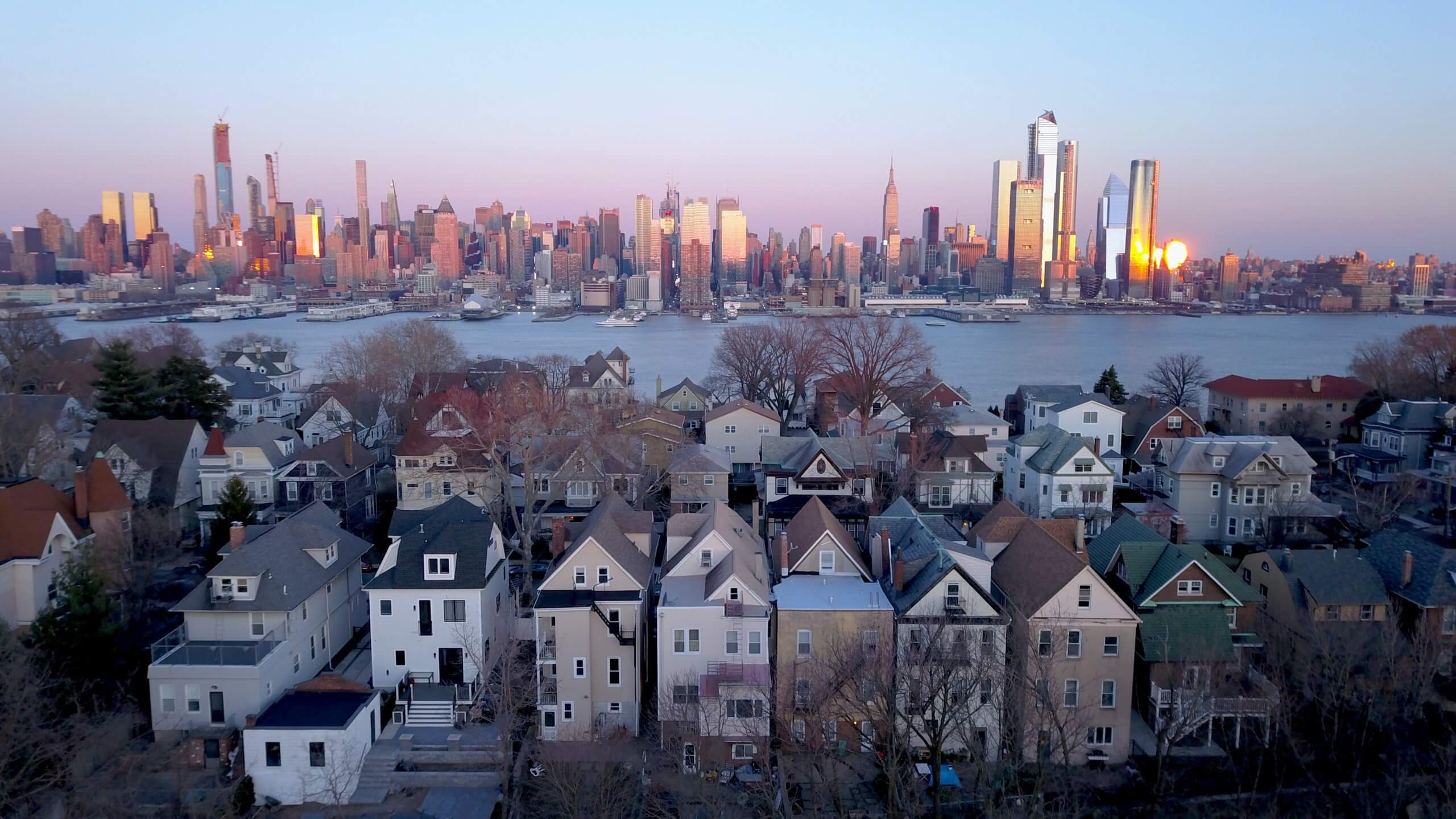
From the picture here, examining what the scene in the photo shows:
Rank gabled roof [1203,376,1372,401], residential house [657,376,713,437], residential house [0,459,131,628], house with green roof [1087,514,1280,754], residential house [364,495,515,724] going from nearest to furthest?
house with green roof [1087,514,1280,754] < residential house [364,495,515,724] < residential house [0,459,131,628] < gabled roof [1203,376,1372,401] < residential house [657,376,713,437]

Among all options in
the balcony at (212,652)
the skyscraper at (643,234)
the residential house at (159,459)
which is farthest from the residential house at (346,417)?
the skyscraper at (643,234)

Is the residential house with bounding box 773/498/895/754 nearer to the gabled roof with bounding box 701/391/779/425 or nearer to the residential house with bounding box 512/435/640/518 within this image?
the residential house with bounding box 512/435/640/518

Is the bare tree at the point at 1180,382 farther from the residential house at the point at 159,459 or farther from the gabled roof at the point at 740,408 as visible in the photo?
the residential house at the point at 159,459

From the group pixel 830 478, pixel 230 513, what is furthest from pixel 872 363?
pixel 230 513

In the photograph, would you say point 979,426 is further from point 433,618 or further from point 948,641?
point 433,618

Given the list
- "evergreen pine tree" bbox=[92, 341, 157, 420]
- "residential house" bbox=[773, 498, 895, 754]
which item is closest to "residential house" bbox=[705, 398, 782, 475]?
"residential house" bbox=[773, 498, 895, 754]

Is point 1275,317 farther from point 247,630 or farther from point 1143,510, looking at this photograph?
point 247,630
